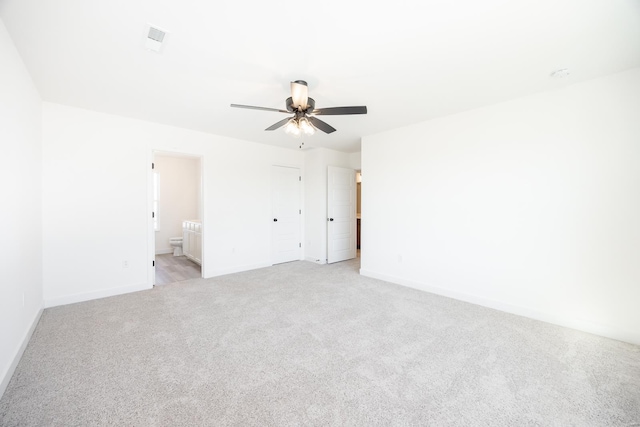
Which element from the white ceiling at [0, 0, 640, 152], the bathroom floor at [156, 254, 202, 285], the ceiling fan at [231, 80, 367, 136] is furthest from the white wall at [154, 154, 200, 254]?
the ceiling fan at [231, 80, 367, 136]

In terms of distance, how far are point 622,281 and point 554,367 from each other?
1242mm

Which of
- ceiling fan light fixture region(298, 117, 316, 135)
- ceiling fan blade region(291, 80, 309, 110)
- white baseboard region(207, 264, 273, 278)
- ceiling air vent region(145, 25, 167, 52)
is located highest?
ceiling air vent region(145, 25, 167, 52)

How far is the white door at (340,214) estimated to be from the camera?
17.9 ft

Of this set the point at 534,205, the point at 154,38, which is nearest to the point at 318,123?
the point at 154,38

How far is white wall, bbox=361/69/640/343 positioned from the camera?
2.45 m

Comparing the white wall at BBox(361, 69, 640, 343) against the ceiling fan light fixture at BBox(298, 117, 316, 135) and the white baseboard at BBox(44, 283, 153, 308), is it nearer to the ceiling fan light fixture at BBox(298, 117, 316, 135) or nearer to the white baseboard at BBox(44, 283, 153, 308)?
the ceiling fan light fixture at BBox(298, 117, 316, 135)

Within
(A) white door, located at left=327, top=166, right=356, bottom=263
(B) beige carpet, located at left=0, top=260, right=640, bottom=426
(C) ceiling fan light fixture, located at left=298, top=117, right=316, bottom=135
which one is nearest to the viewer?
(B) beige carpet, located at left=0, top=260, right=640, bottom=426

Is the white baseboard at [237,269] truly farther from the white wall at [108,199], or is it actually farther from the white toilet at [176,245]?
the white toilet at [176,245]

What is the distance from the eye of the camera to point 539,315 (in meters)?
2.87

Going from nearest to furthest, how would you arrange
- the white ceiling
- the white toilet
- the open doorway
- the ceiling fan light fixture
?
the white ceiling → the ceiling fan light fixture → the open doorway → the white toilet

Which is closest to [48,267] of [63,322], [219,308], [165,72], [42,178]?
[63,322]

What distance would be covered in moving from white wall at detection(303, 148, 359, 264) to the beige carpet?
2.35 meters

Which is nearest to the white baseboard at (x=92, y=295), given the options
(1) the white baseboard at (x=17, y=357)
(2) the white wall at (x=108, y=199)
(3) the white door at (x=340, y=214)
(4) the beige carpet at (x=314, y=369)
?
(2) the white wall at (x=108, y=199)

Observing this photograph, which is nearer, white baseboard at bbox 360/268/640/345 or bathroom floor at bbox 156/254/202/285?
white baseboard at bbox 360/268/640/345
